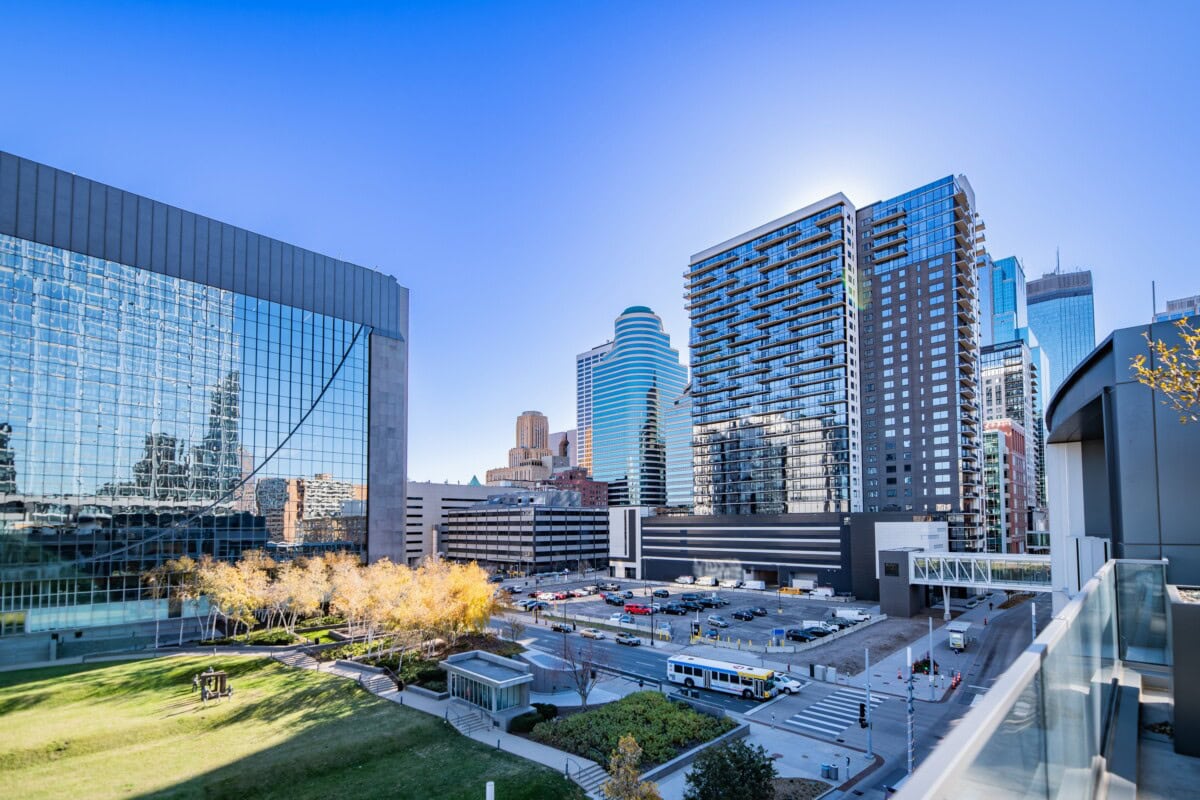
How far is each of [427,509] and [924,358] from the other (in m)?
98.2

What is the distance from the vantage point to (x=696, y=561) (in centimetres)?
9912

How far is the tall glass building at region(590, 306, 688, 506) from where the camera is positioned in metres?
191

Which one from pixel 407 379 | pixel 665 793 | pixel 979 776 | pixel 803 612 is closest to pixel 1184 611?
pixel 979 776

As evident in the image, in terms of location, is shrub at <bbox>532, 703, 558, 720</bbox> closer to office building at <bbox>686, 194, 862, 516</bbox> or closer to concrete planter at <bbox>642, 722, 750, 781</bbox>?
concrete planter at <bbox>642, 722, 750, 781</bbox>

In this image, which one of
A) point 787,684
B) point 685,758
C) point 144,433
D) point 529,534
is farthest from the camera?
point 529,534

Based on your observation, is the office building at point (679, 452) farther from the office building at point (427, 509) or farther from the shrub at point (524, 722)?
the shrub at point (524, 722)

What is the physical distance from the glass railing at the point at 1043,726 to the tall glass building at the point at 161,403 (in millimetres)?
71040

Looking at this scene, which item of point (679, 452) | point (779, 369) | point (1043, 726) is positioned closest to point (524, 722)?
point (1043, 726)

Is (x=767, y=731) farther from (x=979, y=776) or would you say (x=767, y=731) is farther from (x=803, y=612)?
(x=803, y=612)

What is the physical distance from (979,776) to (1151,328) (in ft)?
42.9

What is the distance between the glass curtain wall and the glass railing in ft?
233

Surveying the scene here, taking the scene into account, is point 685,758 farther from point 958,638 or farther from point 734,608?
point 734,608

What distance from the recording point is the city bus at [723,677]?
38.8 meters

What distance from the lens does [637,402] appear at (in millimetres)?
191250
